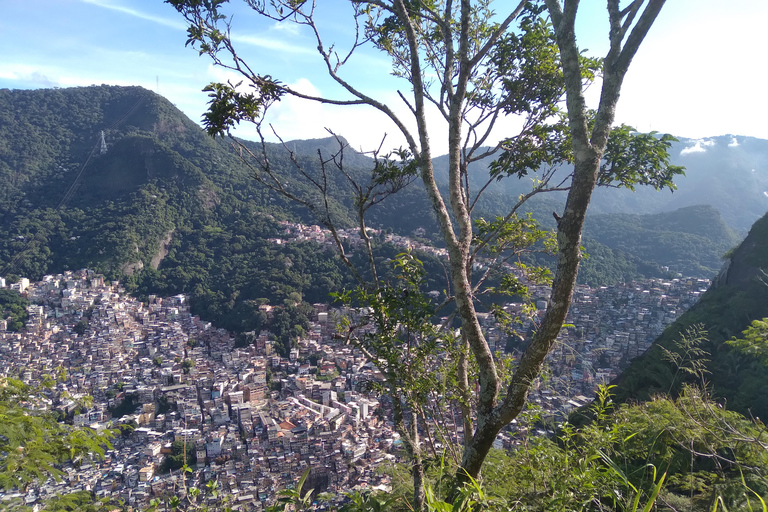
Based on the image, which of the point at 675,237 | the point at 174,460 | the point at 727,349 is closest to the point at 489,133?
the point at 727,349

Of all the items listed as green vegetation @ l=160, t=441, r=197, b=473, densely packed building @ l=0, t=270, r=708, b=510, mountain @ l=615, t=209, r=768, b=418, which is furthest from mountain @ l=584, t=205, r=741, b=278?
green vegetation @ l=160, t=441, r=197, b=473

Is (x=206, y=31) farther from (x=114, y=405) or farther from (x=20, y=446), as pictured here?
(x=114, y=405)

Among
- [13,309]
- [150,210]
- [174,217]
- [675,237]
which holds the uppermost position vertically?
[150,210]

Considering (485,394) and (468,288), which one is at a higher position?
(468,288)

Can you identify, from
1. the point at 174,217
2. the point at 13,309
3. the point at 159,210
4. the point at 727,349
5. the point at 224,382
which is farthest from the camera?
the point at 174,217

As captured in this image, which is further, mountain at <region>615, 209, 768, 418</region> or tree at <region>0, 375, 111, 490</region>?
mountain at <region>615, 209, 768, 418</region>

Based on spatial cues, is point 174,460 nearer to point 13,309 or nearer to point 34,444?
point 34,444

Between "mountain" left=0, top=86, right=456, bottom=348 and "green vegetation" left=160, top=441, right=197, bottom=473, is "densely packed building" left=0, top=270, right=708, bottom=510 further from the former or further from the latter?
"mountain" left=0, top=86, right=456, bottom=348

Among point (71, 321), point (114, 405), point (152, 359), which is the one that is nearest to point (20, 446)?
point (114, 405)

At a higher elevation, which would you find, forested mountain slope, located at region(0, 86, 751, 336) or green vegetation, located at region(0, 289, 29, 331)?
forested mountain slope, located at region(0, 86, 751, 336)
